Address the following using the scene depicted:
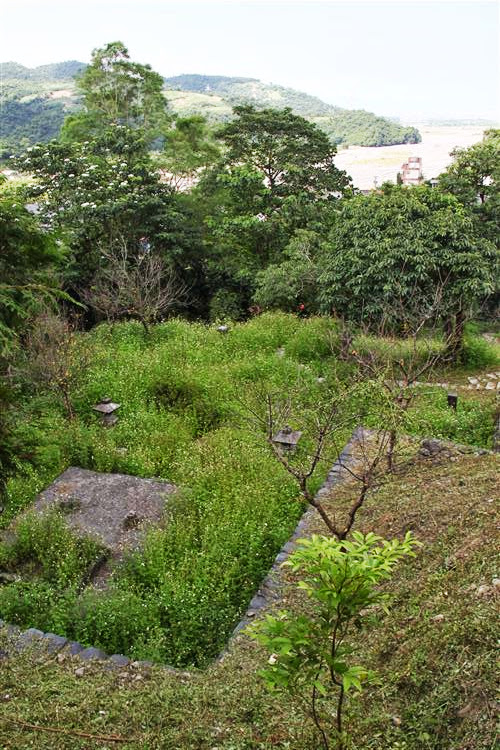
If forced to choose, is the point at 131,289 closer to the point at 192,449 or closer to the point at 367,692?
the point at 192,449

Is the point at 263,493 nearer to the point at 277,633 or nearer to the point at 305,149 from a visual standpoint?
the point at 277,633

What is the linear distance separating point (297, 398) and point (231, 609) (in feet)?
12.8

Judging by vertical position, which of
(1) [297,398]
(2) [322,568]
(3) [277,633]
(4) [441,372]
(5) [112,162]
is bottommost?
(4) [441,372]

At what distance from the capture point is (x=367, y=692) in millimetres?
3756

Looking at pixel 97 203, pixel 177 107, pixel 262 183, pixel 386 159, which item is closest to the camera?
pixel 97 203

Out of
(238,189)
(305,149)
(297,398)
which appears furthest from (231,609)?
(305,149)

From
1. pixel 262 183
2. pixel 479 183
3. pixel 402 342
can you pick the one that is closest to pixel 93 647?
pixel 402 342

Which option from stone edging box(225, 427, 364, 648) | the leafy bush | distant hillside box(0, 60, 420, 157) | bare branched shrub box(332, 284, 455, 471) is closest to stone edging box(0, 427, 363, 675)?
stone edging box(225, 427, 364, 648)

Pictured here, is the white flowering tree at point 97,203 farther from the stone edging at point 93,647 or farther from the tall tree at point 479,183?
the stone edging at point 93,647

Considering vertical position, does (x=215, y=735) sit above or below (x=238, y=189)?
below

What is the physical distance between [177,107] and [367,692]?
78289 mm

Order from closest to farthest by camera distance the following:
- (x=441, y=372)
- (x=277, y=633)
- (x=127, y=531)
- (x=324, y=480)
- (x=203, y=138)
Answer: (x=277, y=633), (x=127, y=531), (x=324, y=480), (x=441, y=372), (x=203, y=138)

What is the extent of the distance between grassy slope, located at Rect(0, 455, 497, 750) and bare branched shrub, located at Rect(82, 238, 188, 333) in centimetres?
890

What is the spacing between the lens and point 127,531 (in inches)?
271
